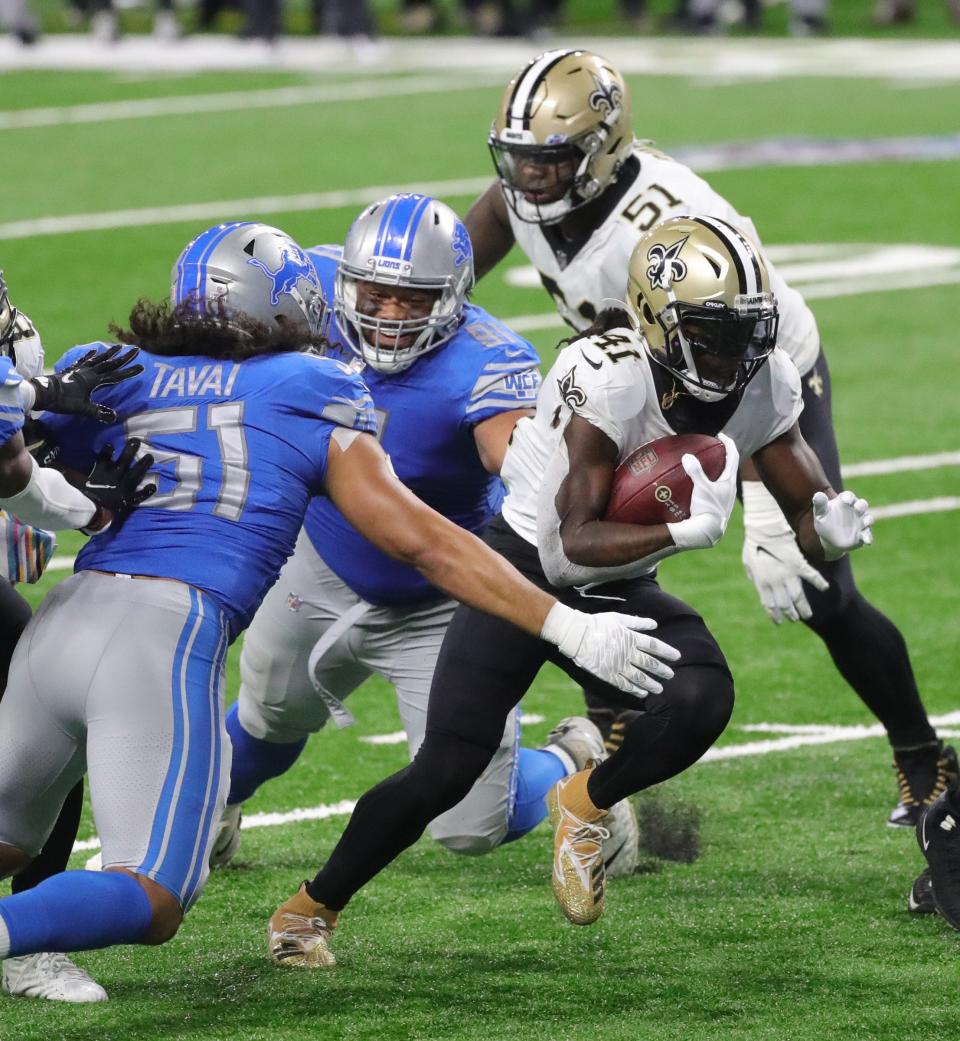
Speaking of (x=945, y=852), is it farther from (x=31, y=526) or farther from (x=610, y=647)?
(x=31, y=526)

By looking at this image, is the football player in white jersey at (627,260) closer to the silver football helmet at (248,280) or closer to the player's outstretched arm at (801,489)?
the player's outstretched arm at (801,489)

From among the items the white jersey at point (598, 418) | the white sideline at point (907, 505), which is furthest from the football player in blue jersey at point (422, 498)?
the white sideline at point (907, 505)

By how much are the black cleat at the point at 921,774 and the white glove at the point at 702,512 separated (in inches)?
52.8

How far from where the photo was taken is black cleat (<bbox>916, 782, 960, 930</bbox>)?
481 cm

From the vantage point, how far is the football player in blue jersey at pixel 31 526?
4.04 metres

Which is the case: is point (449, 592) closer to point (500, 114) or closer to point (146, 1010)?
point (146, 1010)

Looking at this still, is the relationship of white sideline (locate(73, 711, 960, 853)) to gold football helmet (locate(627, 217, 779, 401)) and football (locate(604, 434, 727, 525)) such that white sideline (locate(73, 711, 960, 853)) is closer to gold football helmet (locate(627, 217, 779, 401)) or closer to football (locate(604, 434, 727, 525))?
football (locate(604, 434, 727, 525))

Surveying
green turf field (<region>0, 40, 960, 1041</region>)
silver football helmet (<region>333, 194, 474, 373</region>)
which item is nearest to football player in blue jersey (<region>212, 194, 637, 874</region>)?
silver football helmet (<region>333, 194, 474, 373</region>)

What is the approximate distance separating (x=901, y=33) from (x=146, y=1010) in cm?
2228

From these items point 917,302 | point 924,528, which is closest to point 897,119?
point 917,302

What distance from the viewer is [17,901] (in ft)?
12.7

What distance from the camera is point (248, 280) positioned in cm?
444

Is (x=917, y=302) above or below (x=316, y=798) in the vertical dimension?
below

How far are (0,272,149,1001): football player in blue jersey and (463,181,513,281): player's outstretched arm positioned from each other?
1751mm
